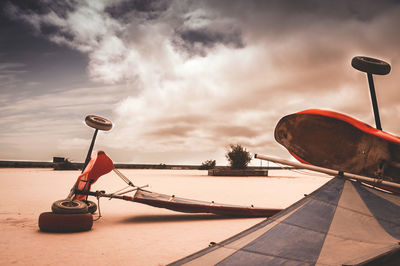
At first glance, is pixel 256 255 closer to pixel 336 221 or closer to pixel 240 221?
pixel 336 221

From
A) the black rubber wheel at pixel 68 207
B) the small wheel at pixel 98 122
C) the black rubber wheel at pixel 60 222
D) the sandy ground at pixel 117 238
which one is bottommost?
the sandy ground at pixel 117 238

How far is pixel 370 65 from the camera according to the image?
183 inches

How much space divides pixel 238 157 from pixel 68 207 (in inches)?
803

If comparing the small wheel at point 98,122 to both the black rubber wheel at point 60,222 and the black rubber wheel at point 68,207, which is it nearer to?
the black rubber wheel at point 68,207

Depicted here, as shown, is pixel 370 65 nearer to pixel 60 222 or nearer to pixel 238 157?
pixel 60 222

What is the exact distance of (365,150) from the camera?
→ 3.88 meters

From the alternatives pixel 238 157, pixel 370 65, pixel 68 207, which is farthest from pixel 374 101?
pixel 238 157

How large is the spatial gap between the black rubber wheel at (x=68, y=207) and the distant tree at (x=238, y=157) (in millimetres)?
20016

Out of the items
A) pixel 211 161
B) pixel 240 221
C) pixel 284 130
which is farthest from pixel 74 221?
pixel 211 161

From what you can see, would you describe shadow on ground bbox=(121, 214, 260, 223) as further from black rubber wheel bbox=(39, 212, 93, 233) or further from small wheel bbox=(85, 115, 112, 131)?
small wheel bbox=(85, 115, 112, 131)

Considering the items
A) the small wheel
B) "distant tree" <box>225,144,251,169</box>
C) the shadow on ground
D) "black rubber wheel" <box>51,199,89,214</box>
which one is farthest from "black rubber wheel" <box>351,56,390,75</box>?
"distant tree" <box>225,144,251,169</box>

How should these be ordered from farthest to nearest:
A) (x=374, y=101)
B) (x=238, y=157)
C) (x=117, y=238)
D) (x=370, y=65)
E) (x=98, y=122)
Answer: (x=238, y=157)
(x=98, y=122)
(x=374, y=101)
(x=370, y=65)
(x=117, y=238)

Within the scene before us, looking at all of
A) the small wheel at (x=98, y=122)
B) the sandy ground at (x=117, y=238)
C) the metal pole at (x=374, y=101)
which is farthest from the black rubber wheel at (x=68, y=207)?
the metal pole at (x=374, y=101)

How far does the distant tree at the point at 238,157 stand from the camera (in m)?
24.2
